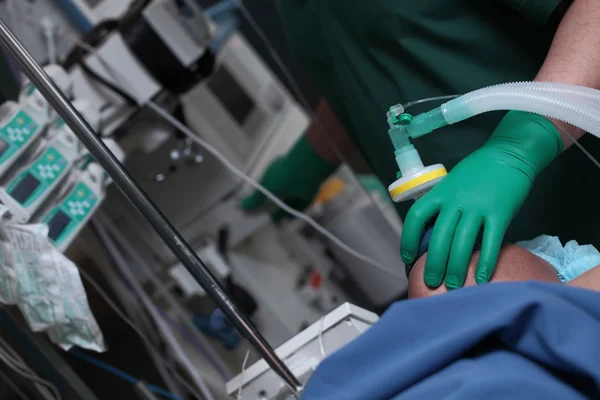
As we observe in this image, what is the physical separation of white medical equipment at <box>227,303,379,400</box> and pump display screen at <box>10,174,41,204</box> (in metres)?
0.56

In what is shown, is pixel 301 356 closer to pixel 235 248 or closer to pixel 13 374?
pixel 13 374

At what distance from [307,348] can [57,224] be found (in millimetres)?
588

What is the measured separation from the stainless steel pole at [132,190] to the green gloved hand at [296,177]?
1057 millimetres

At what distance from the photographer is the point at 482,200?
2.52 feet

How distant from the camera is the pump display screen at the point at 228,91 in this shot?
2.14m

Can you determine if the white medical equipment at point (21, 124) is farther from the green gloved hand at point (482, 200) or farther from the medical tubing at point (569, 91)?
the medical tubing at point (569, 91)

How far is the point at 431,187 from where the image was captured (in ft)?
2.68

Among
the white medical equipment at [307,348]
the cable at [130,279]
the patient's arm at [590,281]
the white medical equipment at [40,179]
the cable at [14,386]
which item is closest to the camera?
the patient's arm at [590,281]

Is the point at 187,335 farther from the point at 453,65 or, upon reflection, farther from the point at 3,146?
the point at 453,65

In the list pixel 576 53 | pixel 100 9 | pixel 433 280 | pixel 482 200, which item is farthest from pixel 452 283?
pixel 100 9

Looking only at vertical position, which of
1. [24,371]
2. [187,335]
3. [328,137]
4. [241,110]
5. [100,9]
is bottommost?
[187,335]

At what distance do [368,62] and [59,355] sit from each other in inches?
36.4

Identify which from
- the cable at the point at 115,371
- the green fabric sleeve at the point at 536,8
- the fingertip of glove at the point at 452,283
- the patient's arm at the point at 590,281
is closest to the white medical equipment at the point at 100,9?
the cable at the point at 115,371

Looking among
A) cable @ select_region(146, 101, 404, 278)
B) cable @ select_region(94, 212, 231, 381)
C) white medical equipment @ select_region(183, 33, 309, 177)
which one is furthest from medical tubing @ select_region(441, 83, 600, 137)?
white medical equipment @ select_region(183, 33, 309, 177)
